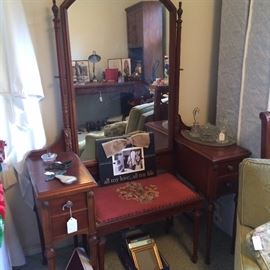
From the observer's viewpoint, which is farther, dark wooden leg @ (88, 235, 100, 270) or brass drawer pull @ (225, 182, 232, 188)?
brass drawer pull @ (225, 182, 232, 188)

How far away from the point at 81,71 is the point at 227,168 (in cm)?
99

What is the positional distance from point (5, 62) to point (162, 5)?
944 millimetres

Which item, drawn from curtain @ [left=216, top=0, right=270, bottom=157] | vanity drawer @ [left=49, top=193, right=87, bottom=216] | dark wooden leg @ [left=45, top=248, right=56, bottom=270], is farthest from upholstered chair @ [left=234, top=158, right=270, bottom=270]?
dark wooden leg @ [left=45, top=248, right=56, bottom=270]

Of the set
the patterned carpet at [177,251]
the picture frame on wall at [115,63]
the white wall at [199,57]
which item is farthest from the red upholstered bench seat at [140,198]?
the picture frame on wall at [115,63]

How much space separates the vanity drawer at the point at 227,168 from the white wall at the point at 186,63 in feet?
1.76

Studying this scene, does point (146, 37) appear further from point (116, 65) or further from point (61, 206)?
point (61, 206)

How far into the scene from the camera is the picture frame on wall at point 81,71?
1598 mm

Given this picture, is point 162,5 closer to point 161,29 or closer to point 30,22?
point 161,29

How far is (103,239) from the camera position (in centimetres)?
144

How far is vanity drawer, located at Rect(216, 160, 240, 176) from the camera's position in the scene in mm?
1620

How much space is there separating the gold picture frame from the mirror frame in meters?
0.56

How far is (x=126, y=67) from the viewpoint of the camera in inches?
68.2

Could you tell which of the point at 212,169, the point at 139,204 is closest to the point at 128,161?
the point at 139,204

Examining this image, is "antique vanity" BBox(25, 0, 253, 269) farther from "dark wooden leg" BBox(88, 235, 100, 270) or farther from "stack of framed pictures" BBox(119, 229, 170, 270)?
"stack of framed pictures" BBox(119, 229, 170, 270)
